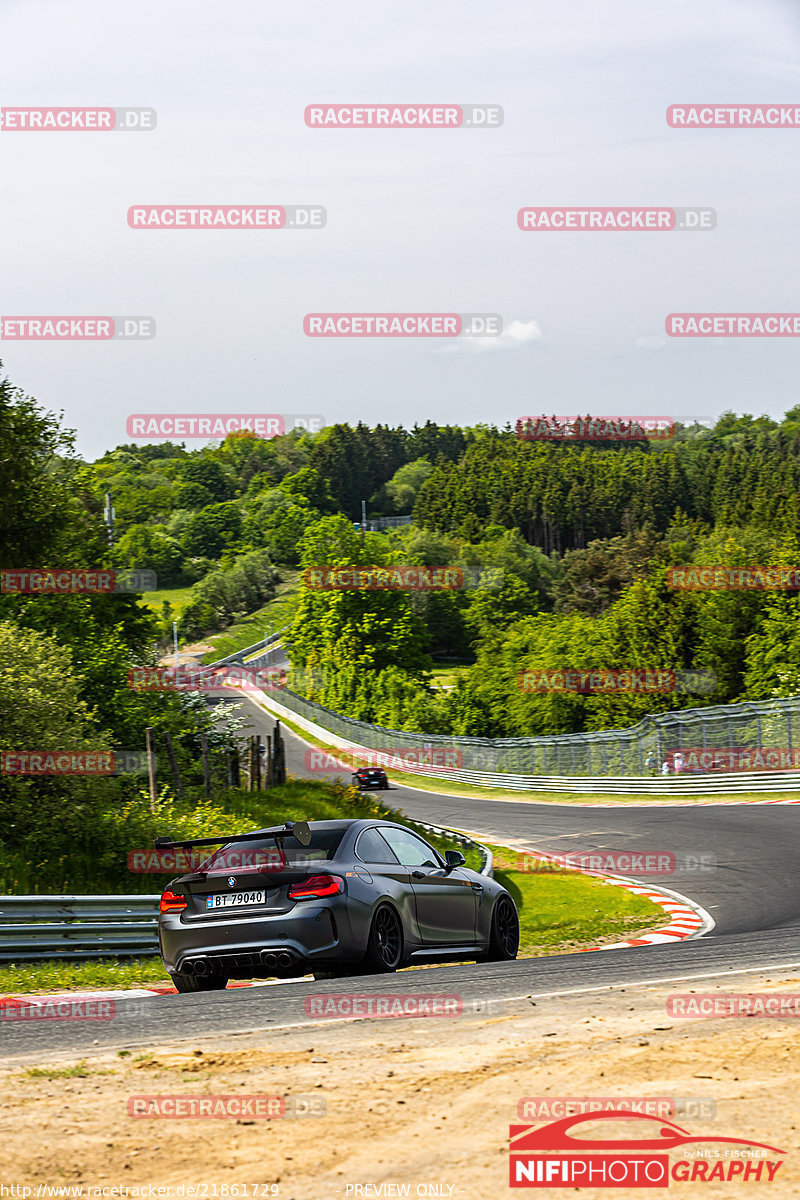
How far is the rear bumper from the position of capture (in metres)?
9.07

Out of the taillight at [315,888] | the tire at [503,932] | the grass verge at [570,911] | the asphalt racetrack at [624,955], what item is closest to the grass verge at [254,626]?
the asphalt racetrack at [624,955]

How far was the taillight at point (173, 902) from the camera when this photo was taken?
9625 mm

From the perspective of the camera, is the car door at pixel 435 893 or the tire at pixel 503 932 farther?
the tire at pixel 503 932

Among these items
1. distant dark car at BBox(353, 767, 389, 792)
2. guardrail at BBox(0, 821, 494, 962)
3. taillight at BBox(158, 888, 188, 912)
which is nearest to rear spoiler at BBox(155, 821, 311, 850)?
taillight at BBox(158, 888, 188, 912)

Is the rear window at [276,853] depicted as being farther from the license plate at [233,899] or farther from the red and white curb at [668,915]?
the red and white curb at [668,915]

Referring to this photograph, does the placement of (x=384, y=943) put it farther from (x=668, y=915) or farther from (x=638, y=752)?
(x=638, y=752)

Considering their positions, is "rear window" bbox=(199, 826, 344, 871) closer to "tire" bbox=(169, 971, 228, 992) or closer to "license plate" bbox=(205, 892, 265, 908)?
"license plate" bbox=(205, 892, 265, 908)

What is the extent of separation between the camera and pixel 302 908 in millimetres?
9117

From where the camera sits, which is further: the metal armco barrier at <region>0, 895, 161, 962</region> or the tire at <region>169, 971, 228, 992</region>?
the metal armco barrier at <region>0, 895, 161, 962</region>

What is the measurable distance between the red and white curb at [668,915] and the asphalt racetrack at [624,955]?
0.72 ft

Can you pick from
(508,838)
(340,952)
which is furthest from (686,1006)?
(508,838)

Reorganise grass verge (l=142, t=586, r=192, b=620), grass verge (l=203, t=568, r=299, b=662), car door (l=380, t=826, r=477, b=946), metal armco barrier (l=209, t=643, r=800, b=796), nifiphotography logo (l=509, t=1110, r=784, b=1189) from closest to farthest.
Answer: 1. nifiphotography logo (l=509, t=1110, r=784, b=1189)
2. car door (l=380, t=826, r=477, b=946)
3. metal armco barrier (l=209, t=643, r=800, b=796)
4. grass verge (l=203, t=568, r=299, b=662)
5. grass verge (l=142, t=586, r=192, b=620)

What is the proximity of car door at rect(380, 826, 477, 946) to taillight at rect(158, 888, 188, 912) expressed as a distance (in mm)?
1842

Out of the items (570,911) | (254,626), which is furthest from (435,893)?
(254,626)
